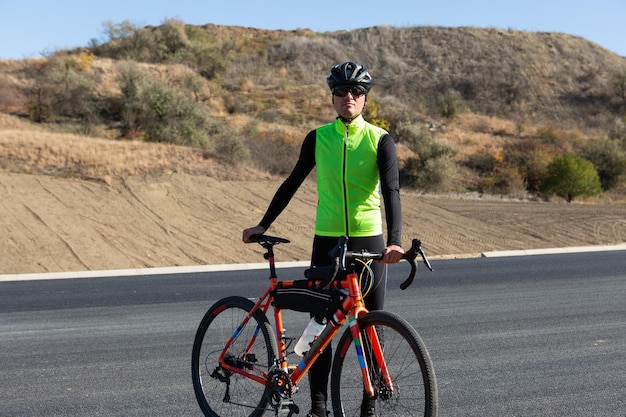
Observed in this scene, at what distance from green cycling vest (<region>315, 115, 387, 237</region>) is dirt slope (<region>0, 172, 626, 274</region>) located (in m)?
15.9

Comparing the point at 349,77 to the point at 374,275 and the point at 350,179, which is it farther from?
the point at 374,275

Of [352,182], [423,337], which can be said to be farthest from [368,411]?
[423,337]

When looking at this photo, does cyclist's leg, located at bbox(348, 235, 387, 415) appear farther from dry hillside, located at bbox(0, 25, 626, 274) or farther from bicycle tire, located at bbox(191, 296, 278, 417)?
dry hillside, located at bbox(0, 25, 626, 274)

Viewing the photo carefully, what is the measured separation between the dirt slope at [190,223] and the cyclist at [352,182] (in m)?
15.8

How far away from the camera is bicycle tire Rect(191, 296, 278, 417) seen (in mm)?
Answer: 4906

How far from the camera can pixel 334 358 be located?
4465mm

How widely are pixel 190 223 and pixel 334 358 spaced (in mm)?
20847

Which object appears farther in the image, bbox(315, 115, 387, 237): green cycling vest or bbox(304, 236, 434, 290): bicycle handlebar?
bbox(315, 115, 387, 237): green cycling vest

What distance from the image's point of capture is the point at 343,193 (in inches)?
188

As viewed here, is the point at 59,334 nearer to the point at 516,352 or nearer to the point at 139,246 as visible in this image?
the point at 516,352

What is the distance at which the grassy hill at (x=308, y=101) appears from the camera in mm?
35000

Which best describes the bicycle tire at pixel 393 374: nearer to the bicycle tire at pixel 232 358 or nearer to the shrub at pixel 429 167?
the bicycle tire at pixel 232 358

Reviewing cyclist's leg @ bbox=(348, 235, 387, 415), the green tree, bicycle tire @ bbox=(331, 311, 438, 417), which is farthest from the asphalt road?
the green tree

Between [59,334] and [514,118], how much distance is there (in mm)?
60255
